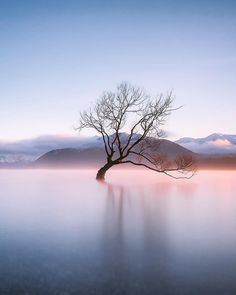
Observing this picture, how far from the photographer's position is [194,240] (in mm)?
8703

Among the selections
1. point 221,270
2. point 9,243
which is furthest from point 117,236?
point 221,270

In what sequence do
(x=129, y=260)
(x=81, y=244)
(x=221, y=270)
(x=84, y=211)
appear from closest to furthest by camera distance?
(x=221, y=270) < (x=129, y=260) < (x=81, y=244) < (x=84, y=211)

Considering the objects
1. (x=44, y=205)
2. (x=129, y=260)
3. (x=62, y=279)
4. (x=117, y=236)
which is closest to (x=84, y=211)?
(x=44, y=205)

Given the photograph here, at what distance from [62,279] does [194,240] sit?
4.25m

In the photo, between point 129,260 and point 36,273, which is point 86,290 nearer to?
point 36,273

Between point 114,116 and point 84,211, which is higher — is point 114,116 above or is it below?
above

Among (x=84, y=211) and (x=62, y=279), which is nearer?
(x=62, y=279)

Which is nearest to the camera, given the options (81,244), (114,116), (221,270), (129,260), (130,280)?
(130,280)

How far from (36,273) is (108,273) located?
128 centimetres

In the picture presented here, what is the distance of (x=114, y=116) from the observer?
31625 mm

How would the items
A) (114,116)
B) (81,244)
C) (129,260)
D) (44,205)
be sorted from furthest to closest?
(114,116) → (44,205) → (81,244) → (129,260)

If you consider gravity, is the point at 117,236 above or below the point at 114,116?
below

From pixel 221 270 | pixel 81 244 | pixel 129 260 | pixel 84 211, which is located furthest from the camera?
pixel 84 211

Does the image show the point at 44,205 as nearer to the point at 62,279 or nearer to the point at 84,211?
the point at 84,211
